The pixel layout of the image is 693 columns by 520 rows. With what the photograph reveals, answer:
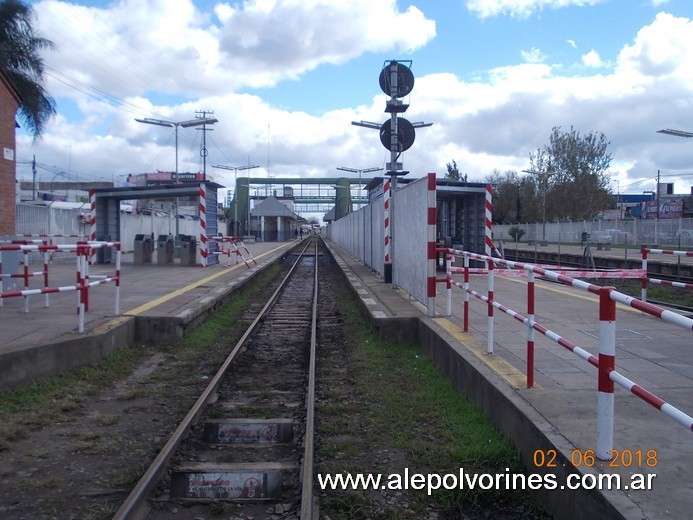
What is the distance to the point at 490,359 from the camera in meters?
6.18

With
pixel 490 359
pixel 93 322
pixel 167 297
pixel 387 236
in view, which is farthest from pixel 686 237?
pixel 93 322

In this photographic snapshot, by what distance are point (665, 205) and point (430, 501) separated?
228ft

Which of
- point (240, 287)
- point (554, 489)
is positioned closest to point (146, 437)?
point (554, 489)

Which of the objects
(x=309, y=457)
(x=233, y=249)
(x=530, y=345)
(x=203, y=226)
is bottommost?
(x=309, y=457)

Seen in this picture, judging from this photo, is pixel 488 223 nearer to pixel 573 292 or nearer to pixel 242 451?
pixel 573 292

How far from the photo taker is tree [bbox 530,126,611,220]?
53531 mm

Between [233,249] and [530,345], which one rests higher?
[233,249]

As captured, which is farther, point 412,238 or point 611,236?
point 611,236

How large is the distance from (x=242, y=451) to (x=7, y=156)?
1118 centimetres

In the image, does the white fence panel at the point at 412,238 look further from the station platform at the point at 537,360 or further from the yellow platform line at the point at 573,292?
the yellow platform line at the point at 573,292

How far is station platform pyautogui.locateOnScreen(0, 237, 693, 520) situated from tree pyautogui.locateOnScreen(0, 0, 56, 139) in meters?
18.8

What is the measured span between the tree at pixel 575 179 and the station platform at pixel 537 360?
141ft

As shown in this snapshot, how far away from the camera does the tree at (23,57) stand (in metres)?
27.3

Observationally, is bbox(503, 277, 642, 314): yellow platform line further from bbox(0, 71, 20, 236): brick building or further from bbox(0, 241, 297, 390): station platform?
bbox(0, 71, 20, 236): brick building
